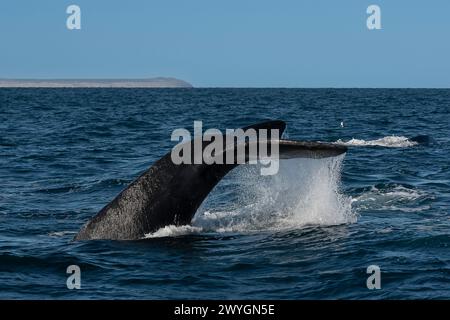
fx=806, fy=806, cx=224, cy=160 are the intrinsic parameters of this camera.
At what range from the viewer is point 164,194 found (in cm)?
1002

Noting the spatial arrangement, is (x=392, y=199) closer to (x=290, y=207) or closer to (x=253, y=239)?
(x=290, y=207)

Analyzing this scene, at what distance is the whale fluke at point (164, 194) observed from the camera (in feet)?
32.5

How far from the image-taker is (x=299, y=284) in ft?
29.1

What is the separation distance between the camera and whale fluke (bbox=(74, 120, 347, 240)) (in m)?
9.91

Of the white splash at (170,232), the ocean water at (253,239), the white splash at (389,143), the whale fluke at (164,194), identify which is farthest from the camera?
the white splash at (389,143)

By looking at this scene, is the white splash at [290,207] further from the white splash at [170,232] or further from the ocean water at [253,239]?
the white splash at [170,232]

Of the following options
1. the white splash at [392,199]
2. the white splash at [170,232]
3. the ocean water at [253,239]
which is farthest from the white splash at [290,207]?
the white splash at [392,199]

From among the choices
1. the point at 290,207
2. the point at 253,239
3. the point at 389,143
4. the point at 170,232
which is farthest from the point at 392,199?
the point at 389,143

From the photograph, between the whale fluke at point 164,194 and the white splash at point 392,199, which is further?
the white splash at point 392,199

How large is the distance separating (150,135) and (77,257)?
83.8ft

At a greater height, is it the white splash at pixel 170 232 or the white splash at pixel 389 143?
the white splash at pixel 170 232

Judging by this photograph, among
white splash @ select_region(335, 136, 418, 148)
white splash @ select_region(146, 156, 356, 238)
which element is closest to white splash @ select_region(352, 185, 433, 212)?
white splash @ select_region(146, 156, 356, 238)

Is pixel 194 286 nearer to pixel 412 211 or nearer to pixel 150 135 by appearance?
pixel 412 211
